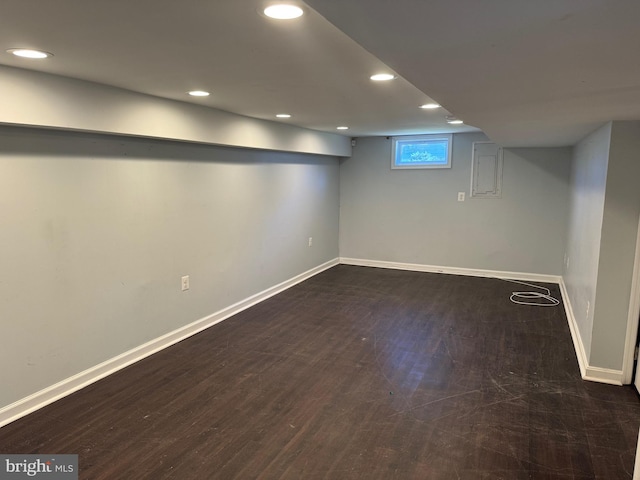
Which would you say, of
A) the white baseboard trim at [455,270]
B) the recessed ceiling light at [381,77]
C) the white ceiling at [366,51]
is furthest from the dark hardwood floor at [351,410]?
the recessed ceiling light at [381,77]

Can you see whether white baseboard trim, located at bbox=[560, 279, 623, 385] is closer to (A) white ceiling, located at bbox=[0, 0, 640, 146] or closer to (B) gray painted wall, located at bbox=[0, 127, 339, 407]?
(A) white ceiling, located at bbox=[0, 0, 640, 146]

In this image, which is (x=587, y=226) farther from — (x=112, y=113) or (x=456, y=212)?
(x=112, y=113)

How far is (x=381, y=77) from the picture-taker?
2.43 metres

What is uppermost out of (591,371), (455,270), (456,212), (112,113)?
(112,113)

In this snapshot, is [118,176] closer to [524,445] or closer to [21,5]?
[21,5]

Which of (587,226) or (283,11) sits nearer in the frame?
(283,11)

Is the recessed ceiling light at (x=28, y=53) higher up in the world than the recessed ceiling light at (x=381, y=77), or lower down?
lower down

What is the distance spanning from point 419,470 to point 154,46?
7.83 ft

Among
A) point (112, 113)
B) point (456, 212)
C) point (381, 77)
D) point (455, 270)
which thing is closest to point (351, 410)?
point (381, 77)

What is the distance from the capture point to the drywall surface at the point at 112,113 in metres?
2.38

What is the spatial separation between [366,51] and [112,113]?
190 cm

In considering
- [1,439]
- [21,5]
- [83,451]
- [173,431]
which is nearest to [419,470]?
[173,431]

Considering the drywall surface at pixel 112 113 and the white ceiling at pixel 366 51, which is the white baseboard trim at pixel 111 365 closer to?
the drywall surface at pixel 112 113

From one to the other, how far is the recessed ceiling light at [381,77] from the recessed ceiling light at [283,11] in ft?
3.15
